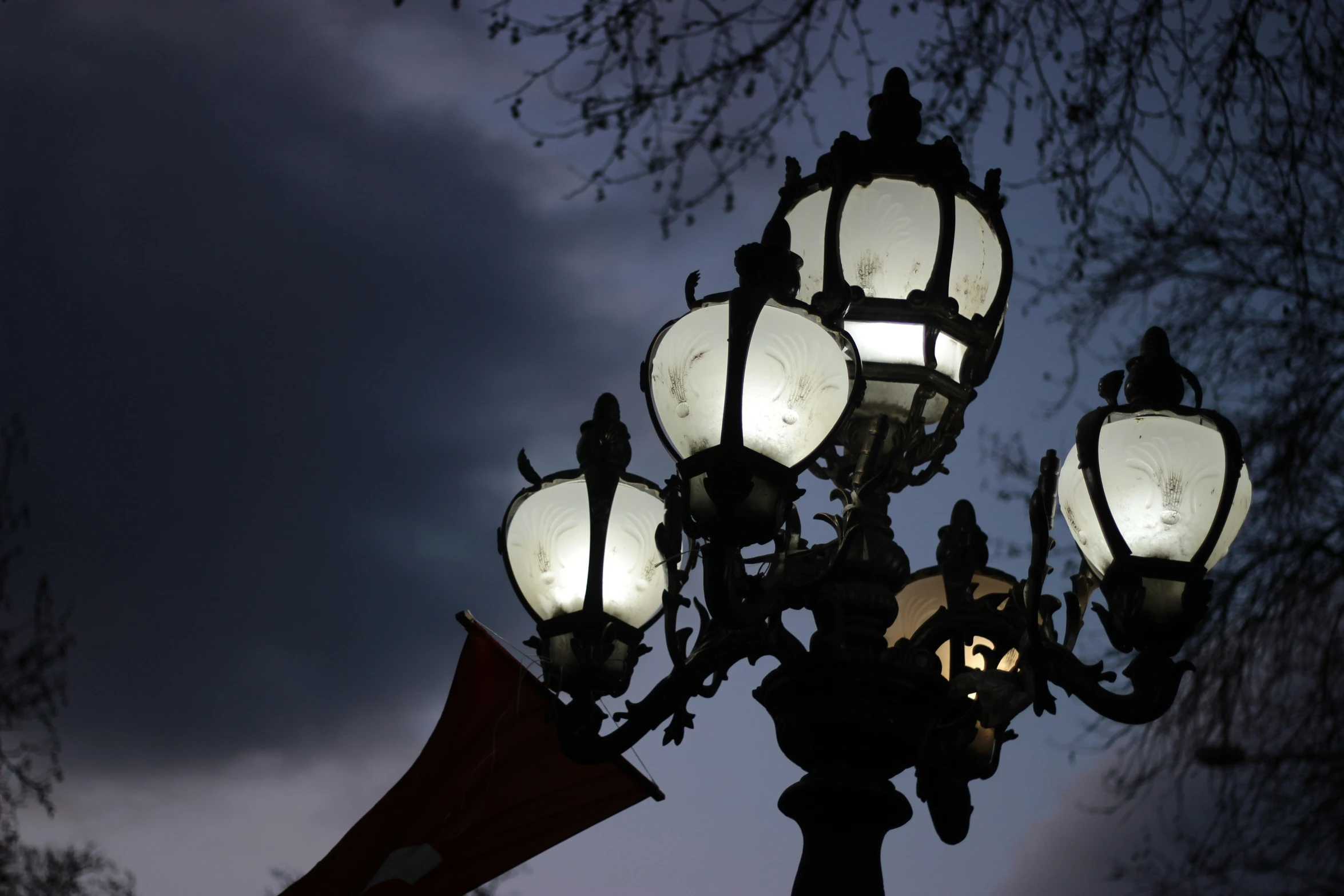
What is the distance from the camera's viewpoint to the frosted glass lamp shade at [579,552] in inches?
168

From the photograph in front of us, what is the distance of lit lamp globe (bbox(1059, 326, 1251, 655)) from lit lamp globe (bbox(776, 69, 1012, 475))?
0.43 meters

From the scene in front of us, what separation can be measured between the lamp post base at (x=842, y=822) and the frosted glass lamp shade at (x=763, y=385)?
0.91 m

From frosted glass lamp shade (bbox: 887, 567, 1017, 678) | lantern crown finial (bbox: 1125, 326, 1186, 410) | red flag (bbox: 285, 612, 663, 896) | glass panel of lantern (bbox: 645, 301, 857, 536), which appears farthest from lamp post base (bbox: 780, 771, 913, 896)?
red flag (bbox: 285, 612, 663, 896)

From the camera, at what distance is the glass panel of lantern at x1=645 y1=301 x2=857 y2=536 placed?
11.3 feet

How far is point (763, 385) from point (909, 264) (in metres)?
1.01

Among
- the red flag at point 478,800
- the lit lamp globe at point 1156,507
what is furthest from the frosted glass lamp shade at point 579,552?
the red flag at point 478,800

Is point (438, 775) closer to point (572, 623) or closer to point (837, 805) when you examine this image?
point (572, 623)

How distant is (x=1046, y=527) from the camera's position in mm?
3918

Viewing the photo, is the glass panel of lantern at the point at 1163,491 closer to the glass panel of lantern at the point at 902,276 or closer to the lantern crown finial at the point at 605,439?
the glass panel of lantern at the point at 902,276

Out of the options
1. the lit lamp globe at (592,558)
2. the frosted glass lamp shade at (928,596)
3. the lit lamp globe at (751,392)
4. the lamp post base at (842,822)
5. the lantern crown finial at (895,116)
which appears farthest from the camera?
the frosted glass lamp shade at (928,596)

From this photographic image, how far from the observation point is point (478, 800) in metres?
6.03

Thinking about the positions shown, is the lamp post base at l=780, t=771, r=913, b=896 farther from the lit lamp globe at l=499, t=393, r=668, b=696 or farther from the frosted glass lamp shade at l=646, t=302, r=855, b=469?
the frosted glass lamp shade at l=646, t=302, r=855, b=469

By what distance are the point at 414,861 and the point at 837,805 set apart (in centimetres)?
269

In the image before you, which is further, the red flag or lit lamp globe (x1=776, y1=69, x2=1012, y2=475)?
the red flag
